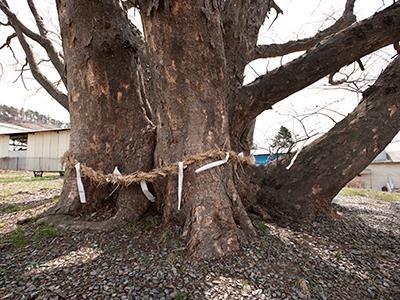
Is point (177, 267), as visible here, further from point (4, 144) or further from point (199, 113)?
point (4, 144)

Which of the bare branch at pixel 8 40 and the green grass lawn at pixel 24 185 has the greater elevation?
the bare branch at pixel 8 40

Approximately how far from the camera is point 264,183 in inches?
98.6

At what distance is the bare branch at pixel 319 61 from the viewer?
216 centimetres

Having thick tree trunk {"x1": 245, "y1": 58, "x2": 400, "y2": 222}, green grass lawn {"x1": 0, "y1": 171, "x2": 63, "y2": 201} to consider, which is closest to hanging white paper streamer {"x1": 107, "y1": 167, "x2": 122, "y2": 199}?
thick tree trunk {"x1": 245, "y1": 58, "x2": 400, "y2": 222}

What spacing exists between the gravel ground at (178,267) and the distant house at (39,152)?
11804mm

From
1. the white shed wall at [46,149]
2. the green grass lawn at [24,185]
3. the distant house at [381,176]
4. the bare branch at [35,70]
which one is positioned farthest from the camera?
the distant house at [381,176]

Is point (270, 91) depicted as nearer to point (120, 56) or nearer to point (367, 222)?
point (120, 56)

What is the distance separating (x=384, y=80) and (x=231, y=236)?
85.1 inches

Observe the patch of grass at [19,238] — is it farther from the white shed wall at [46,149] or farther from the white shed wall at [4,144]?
the white shed wall at [4,144]

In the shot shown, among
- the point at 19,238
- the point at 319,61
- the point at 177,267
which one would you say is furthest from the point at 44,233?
the point at 319,61

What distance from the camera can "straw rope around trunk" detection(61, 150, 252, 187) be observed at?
5.95ft

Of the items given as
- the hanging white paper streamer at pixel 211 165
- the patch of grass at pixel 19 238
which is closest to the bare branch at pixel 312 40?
the hanging white paper streamer at pixel 211 165

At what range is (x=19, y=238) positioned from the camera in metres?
1.87

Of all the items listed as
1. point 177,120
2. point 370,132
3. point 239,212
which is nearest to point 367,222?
point 370,132
